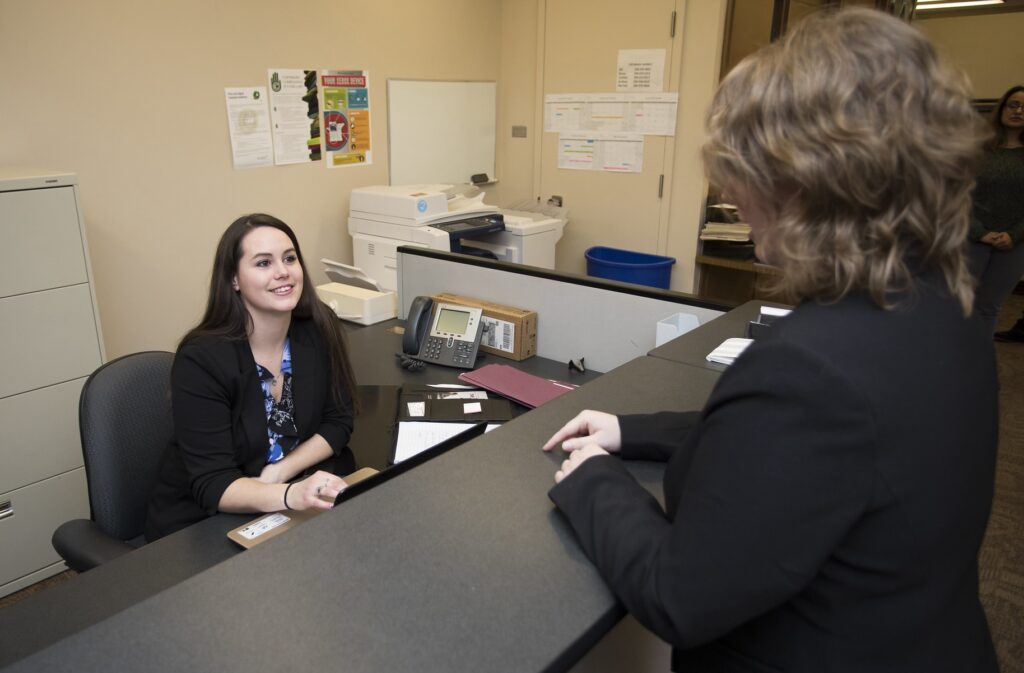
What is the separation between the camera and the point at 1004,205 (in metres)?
3.66

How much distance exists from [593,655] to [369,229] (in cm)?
256

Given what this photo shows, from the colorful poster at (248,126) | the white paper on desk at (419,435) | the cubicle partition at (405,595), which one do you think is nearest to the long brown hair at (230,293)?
the white paper on desk at (419,435)

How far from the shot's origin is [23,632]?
1159mm

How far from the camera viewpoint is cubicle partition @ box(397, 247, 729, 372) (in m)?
2.07

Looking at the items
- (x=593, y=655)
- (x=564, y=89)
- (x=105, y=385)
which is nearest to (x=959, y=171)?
(x=593, y=655)

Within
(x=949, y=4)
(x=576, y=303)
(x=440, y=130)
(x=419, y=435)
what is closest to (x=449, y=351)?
(x=576, y=303)

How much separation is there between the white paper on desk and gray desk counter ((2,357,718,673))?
0.73m

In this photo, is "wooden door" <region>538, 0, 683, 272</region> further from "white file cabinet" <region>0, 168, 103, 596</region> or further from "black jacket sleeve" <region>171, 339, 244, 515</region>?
"black jacket sleeve" <region>171, 339, 244, 515</region>

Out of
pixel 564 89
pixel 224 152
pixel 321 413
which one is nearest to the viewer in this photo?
pixel 321 413

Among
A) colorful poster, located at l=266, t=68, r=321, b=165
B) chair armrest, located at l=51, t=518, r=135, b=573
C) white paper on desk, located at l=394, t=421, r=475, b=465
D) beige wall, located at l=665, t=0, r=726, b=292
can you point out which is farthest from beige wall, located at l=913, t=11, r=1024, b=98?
chair armrest, located at l=51, t=518, r=135, b=573

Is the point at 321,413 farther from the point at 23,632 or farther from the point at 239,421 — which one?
the point at 23,632

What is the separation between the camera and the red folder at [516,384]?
200 cm

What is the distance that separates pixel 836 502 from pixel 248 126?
321cm

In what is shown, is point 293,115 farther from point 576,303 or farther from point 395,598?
point 395,598
